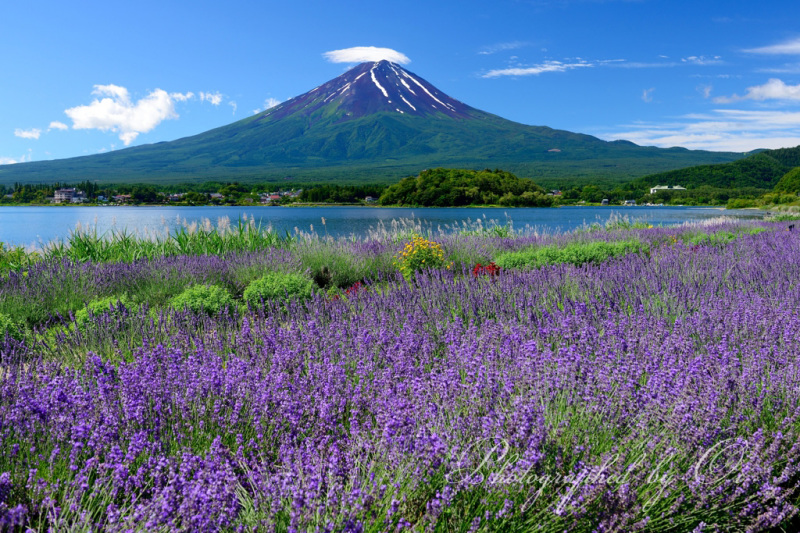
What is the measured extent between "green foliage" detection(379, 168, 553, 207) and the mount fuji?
61.5m

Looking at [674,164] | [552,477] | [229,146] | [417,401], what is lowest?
[552,477]

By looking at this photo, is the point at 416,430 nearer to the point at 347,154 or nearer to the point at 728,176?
the point at 728,176

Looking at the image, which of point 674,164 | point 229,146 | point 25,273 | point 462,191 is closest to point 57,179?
point 229,146

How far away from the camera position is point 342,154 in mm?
189250

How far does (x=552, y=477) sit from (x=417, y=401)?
598mm

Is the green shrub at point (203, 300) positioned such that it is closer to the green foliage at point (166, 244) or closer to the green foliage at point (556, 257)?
the green foliage at point (166, 244)

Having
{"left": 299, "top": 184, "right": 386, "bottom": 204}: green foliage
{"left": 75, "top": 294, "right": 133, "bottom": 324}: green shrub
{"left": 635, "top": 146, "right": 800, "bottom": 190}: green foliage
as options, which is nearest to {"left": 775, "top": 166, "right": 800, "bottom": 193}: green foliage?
{"left": 635, "top": 146, "right": 800, "bottom": 190}: green foliage

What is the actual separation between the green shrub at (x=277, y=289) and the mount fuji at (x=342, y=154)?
12193 centimetres

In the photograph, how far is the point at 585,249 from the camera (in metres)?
9.16

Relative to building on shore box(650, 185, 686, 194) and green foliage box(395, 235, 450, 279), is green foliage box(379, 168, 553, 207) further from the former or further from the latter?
green foliage box(395, 235, 450, 279)

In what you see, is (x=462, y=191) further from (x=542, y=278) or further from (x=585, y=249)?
(x=542, y=278)

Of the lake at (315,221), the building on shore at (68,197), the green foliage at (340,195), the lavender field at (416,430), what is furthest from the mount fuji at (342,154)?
the lavender field at (416,430)

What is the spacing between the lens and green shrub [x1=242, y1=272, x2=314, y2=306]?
5664mm

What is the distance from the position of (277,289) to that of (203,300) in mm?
826
